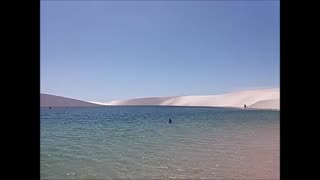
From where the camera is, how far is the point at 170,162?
31.9 feet
